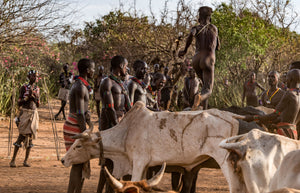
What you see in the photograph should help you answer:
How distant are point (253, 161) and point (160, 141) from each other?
2334 millimetres

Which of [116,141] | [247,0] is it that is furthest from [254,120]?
[247,0]

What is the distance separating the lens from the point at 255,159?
254 cm

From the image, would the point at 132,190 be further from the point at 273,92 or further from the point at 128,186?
the point at 273,92

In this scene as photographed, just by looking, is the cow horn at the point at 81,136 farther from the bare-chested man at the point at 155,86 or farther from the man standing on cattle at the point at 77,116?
the bare-chested man at the point at 155,86

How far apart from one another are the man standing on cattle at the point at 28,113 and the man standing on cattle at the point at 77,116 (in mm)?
3051

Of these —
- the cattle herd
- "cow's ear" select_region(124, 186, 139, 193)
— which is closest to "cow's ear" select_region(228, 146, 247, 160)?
"cow's ear" select_region(124, 186, 139, 193)

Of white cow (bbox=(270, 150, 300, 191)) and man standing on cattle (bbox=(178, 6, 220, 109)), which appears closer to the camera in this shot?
white cow (bbox=(270, 150, 300, 191))

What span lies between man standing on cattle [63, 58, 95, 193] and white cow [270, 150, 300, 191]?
10.1 ft

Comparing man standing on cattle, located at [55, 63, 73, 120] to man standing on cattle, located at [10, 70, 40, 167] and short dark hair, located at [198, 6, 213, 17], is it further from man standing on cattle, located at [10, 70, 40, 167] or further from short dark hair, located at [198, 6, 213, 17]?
short dark hair, located at [198, 6, 213, 17]

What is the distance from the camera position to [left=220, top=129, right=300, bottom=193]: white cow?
253cm

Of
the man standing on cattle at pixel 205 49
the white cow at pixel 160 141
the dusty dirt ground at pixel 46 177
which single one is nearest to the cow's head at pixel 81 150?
the white cow at pixel 160 141

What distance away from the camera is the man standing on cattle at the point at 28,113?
25.7 feet

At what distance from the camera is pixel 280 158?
259 cm

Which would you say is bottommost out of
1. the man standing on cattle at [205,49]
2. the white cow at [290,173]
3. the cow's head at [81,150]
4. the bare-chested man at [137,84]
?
the cow's head at [81,150]
